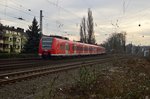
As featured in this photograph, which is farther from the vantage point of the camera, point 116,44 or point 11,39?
point 11,39

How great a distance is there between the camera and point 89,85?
1152cm

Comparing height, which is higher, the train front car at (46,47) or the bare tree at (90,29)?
the bare tree at (90,29)

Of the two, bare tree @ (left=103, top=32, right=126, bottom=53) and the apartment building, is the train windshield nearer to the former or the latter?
bare tree @ (left=103, top=32, right=126, bottom=53)

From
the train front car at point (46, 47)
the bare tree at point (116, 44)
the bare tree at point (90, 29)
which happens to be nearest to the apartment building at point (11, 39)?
the bare tree at point (90, 29)

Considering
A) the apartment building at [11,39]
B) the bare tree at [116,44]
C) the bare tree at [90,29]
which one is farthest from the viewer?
the apartment building at [11,39]

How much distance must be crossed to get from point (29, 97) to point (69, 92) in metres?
1.74

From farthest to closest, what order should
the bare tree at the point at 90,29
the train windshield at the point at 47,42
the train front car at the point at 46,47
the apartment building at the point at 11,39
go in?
the apartment building at the point at 11,39 < the bare tree at the point at 90,29 < the train windshield at the point at 47,42 < the train front car at the point at 46,47

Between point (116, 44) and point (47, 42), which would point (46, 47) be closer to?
point (47, 42)

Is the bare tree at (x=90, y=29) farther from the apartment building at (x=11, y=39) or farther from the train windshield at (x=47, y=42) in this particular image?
the train windshield at (x=47, y=42)

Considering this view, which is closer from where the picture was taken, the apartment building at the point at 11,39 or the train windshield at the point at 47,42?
the train windshield at the point at 47,42

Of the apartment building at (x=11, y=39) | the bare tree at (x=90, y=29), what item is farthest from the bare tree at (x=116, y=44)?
the apartment building at (x=11, y=39)

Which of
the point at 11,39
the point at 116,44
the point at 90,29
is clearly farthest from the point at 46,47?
the point at 11,39

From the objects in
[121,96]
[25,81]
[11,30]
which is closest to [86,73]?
[121,96]

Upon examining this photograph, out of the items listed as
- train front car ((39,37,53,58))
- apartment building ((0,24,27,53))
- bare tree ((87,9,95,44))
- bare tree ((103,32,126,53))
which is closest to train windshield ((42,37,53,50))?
train front car ((39,37,53,58))
